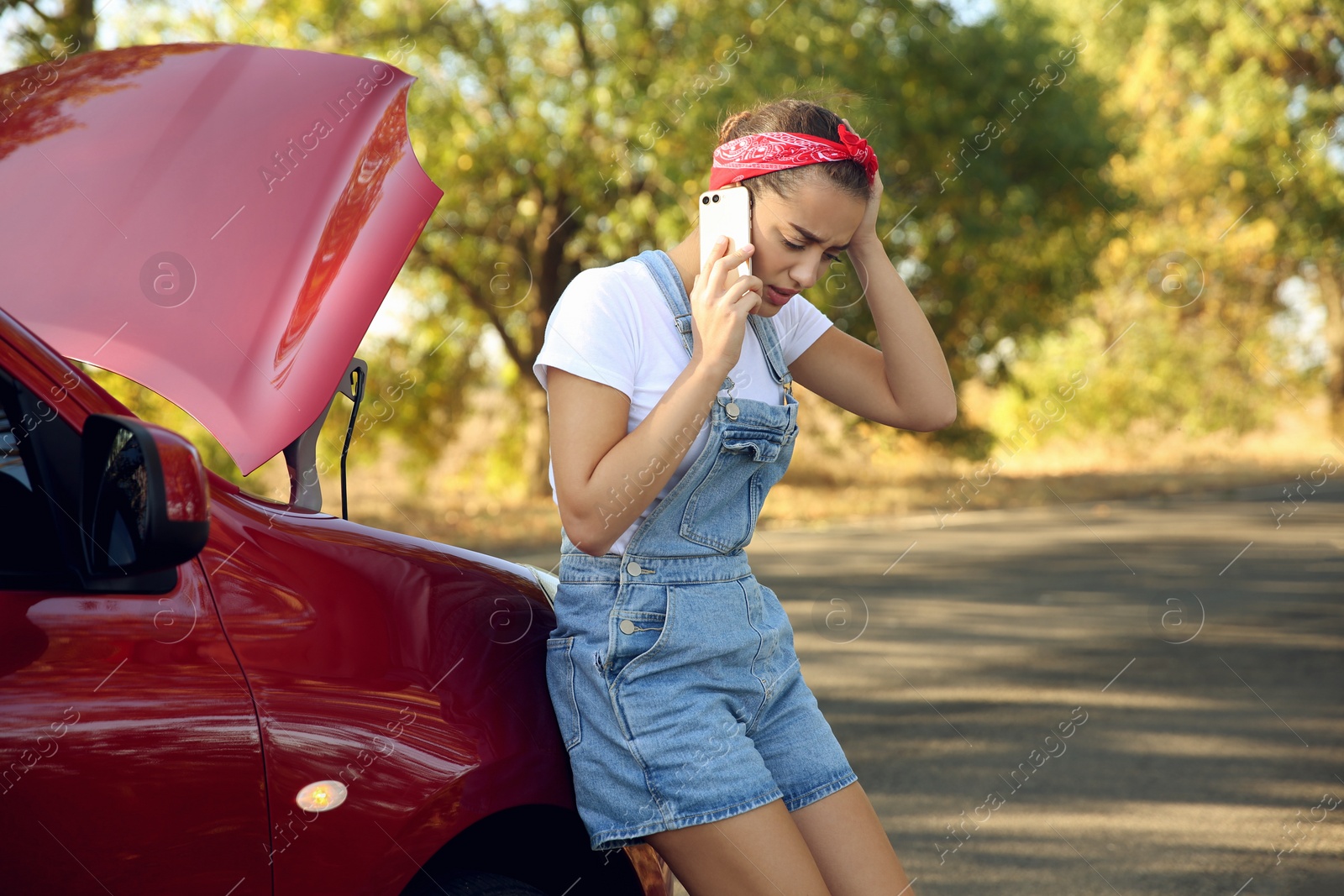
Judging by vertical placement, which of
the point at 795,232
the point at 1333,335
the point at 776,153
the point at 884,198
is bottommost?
the point at 1333,335

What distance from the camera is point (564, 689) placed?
206 cm

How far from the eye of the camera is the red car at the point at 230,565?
5.34ft

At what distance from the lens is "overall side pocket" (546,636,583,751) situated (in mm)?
2035

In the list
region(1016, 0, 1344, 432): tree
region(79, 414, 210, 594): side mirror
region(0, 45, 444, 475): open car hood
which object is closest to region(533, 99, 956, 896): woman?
region(0, 45, 444, 475): open car hood

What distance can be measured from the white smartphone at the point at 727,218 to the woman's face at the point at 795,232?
0.12ft

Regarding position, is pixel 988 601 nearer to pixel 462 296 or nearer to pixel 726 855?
pixel 726 855

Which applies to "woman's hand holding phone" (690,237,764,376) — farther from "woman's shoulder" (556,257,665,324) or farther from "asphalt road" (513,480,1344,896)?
"asphalt road" (513,480,1344,896)

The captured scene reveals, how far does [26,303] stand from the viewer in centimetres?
214

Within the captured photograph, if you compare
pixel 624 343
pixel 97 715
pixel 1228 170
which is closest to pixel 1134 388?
pixel 1228 170

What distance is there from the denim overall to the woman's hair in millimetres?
241

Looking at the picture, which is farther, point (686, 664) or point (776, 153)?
point (776, 153)

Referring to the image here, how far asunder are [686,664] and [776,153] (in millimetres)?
906

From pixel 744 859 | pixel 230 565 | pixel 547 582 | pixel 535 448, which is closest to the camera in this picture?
pixel 230 565

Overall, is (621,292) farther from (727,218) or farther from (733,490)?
(733,490)
